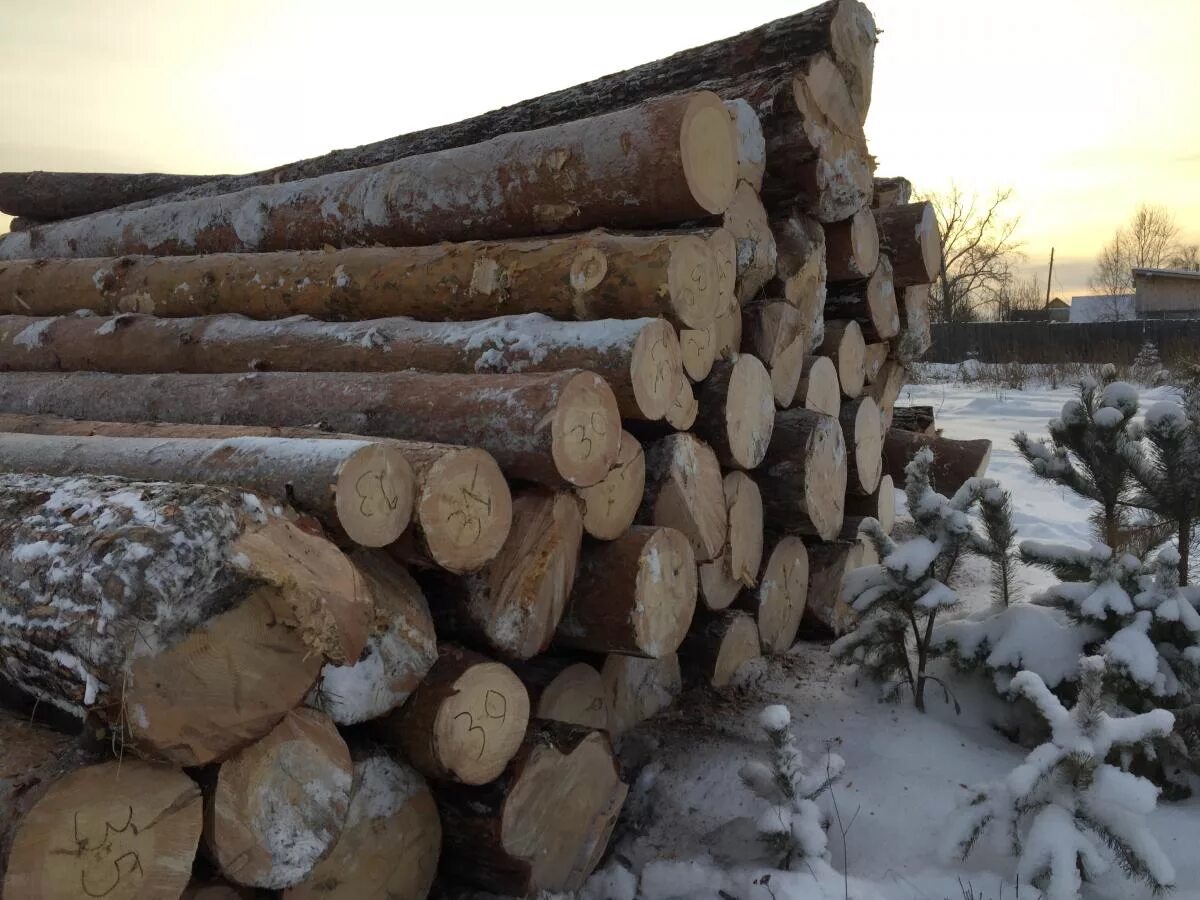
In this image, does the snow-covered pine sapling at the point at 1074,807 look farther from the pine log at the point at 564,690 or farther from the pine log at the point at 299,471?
the pine log at the point at 299,471

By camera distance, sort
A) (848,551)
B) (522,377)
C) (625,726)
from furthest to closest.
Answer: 1. (848,551)
2. (625,726)
3. (522,377)

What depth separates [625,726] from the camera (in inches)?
130

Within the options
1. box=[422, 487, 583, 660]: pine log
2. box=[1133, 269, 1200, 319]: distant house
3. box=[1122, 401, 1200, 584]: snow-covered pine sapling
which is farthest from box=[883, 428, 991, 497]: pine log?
box=[1133, 269, 1200, 319]: distant house

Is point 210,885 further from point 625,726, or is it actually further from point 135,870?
point 625,726

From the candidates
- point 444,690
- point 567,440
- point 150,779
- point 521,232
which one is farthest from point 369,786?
point 521,232

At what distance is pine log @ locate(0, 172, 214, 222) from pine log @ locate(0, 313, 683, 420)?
2.56 m

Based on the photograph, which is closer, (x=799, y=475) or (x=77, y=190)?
(x=799, y=475)

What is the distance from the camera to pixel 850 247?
4344mm

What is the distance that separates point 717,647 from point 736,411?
2.97 ft

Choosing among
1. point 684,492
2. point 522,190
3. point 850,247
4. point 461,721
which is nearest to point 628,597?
point 684,492

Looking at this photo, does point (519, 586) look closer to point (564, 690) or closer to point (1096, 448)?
point (564, 690)

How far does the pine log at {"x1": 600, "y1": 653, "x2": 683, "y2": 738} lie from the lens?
3.19 meters

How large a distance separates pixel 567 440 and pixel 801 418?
1.67 m

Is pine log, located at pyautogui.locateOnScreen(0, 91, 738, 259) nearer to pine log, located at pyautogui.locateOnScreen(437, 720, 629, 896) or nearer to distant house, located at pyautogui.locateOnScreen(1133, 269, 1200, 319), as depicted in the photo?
pine log, located at pyautogui.locateOnScreen(437, 720, 629, 896)
